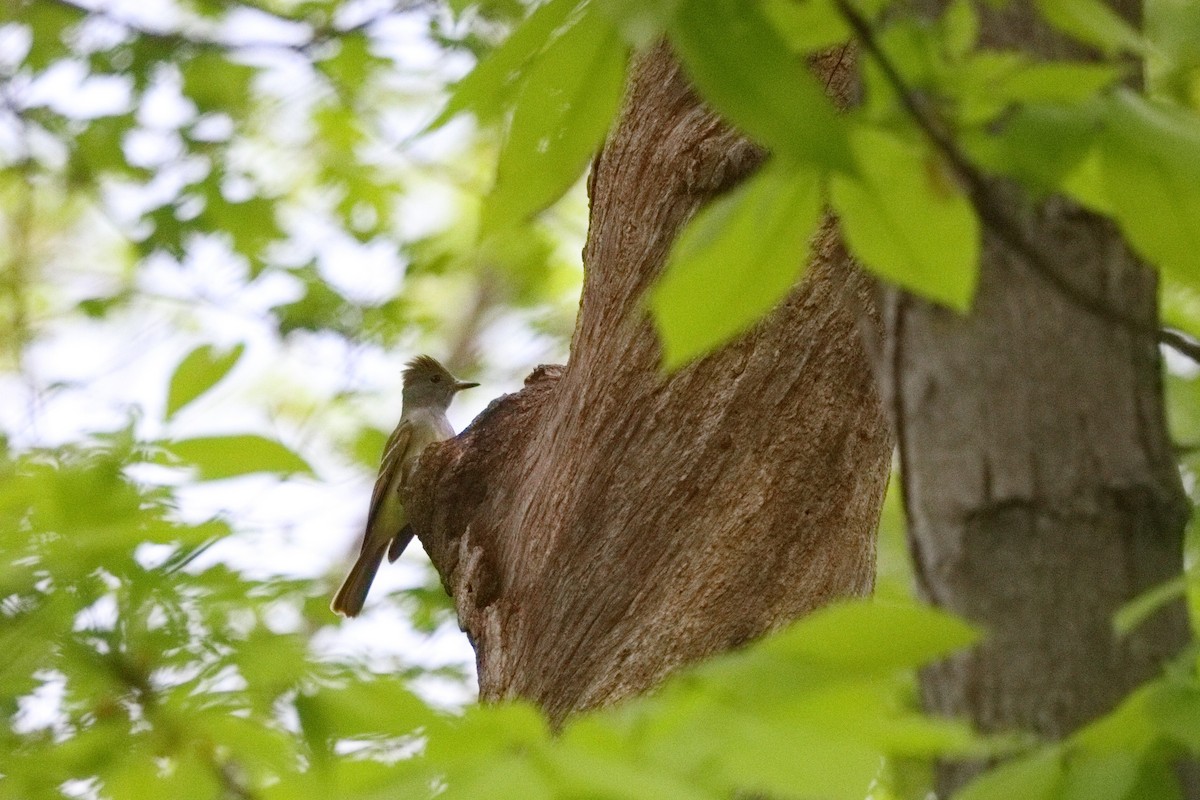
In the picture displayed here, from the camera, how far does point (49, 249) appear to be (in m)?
7.94

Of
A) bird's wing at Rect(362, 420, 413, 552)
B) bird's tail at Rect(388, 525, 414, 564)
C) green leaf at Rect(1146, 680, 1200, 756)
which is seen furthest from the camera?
bird's wing at Rect(362, 420, 413, 552)

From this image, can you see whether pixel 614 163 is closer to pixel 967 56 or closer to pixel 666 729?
pixel 967 56

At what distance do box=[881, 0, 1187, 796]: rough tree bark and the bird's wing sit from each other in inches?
206

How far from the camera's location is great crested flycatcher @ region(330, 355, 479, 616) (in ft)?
20.3

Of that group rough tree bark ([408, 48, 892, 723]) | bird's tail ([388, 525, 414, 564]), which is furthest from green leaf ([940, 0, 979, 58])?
bird's tail ([388, 525, 414, 564])

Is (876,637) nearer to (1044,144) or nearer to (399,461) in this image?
(1044,144)

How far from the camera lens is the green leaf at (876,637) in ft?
2.59

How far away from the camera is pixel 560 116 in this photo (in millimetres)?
985

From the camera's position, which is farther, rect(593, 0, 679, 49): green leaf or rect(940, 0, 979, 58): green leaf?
rect(940, 0, 979, 58): green leaf

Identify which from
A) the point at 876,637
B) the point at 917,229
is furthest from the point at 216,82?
the point at 876,637

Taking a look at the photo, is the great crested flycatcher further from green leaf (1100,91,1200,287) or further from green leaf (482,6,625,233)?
green leaf (1100,91,1200,287)

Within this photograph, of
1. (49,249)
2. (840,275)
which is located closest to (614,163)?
(840,275)

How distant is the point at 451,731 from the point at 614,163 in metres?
2.23

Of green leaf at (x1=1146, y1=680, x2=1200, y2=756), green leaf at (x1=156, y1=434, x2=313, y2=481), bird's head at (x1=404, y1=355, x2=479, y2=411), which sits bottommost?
bird's head at (x1=404, y1=355, x2=479, y2=411)
